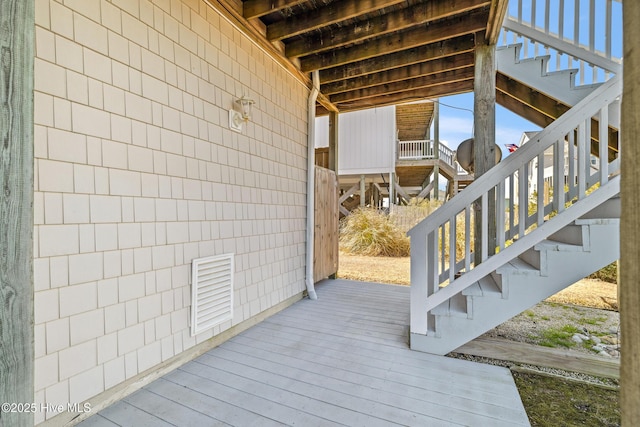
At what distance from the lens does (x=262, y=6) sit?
2.94 metres

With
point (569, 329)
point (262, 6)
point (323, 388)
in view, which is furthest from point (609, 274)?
point (262, 6)

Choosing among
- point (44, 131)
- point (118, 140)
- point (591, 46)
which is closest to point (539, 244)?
point (591, 46)

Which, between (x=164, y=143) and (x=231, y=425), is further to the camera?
(x=164, y=143)

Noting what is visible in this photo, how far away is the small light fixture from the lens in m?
2.97

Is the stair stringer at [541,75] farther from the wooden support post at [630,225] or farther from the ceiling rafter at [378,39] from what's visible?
the wooden support post at [630,225]

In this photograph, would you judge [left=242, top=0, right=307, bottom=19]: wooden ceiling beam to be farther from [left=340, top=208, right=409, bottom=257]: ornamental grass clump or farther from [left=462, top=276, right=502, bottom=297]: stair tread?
[left=340, top=208, right=409, bottom=257]: ornamental grass clump

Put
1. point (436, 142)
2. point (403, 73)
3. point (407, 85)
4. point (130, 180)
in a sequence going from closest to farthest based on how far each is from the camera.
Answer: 1. point (130, 180)
2. point (403, 73)
3. point (407, 85)
4. point (436, 142)

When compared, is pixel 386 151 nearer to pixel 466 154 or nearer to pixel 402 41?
pixel 466 154

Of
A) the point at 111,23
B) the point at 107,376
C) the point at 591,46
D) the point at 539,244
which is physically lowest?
the point at 107,376

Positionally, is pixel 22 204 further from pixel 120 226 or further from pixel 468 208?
pixel 468 208

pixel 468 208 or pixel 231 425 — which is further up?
pixel 468 208

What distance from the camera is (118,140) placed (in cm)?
202

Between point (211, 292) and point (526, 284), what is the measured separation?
8.59 ft

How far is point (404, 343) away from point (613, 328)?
2.29 m
